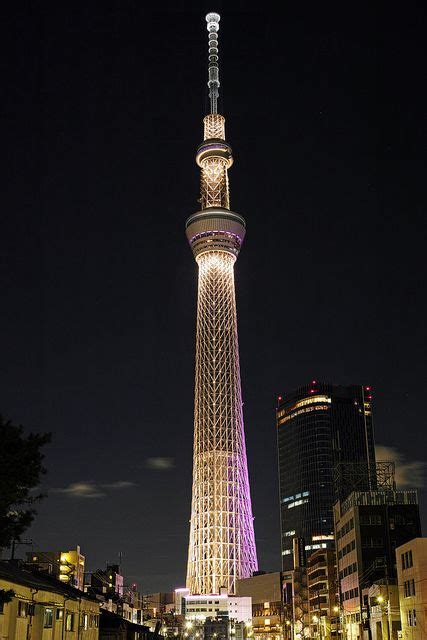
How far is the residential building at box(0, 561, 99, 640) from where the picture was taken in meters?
38.0

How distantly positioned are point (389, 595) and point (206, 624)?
90.7m

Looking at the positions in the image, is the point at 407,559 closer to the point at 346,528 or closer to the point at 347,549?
the point at 346,528

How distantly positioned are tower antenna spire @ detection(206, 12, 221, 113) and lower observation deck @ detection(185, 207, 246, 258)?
1146 inches

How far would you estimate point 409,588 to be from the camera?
68.9 m

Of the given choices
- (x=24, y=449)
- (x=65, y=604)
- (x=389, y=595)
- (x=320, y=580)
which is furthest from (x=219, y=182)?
(x=24, y=449)

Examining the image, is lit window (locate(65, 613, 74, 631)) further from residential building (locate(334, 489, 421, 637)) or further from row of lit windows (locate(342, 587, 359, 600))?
row of lit windows (locate(342, 587, 359, 600))

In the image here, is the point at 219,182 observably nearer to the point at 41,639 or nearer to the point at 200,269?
the point at 200,269

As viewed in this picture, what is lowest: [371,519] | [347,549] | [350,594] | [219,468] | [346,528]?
[350,594]

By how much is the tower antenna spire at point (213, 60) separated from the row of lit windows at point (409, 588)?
128892mm

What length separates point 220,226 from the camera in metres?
161

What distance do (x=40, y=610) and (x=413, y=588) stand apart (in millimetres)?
37373

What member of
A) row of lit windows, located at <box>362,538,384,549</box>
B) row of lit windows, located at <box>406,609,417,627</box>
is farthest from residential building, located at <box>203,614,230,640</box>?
row of lit windows, located at <box>406,609,417,627</box>

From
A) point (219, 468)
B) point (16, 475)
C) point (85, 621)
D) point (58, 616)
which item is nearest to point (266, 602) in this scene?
point (219, 468)

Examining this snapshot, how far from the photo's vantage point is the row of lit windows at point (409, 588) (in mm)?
67744
